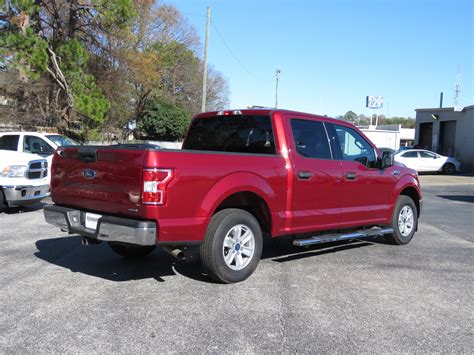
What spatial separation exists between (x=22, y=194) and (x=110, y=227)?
253 inches

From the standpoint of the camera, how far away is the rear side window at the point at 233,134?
6.36m

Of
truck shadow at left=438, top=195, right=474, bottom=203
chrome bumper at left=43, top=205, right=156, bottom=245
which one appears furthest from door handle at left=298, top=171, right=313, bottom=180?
truck shadow at left=438, top=195, right=474, bottom=203

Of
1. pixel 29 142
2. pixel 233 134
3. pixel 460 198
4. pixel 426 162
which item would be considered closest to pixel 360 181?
pixel 233 134

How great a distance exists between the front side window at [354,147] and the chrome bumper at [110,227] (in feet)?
11.0

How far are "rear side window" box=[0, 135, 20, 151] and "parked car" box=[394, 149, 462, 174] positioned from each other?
20.3m

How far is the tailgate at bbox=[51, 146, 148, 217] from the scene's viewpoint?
16.2 feet

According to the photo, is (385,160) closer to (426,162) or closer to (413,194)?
(413,194)

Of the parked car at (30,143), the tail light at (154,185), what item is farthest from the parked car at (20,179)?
the tail light at (154,185)

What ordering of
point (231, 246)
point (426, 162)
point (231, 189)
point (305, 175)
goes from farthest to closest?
point (426, 162) < point (305, 175) < point (231, 246) < point (231, 189)

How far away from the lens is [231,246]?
5.59 meters

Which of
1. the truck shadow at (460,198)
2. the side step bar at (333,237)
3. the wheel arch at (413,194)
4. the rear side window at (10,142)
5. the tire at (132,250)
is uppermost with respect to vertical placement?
the rear side window at (10,142)

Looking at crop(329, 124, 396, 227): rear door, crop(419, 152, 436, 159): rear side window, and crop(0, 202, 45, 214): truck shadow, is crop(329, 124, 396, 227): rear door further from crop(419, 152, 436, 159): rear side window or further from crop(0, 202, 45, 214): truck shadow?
crop(419, 152, 436, 159): rear side window

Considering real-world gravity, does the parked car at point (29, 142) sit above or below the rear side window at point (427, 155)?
below

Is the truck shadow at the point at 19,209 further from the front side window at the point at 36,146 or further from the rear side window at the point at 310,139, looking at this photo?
the rear side window at the point at 310,139
